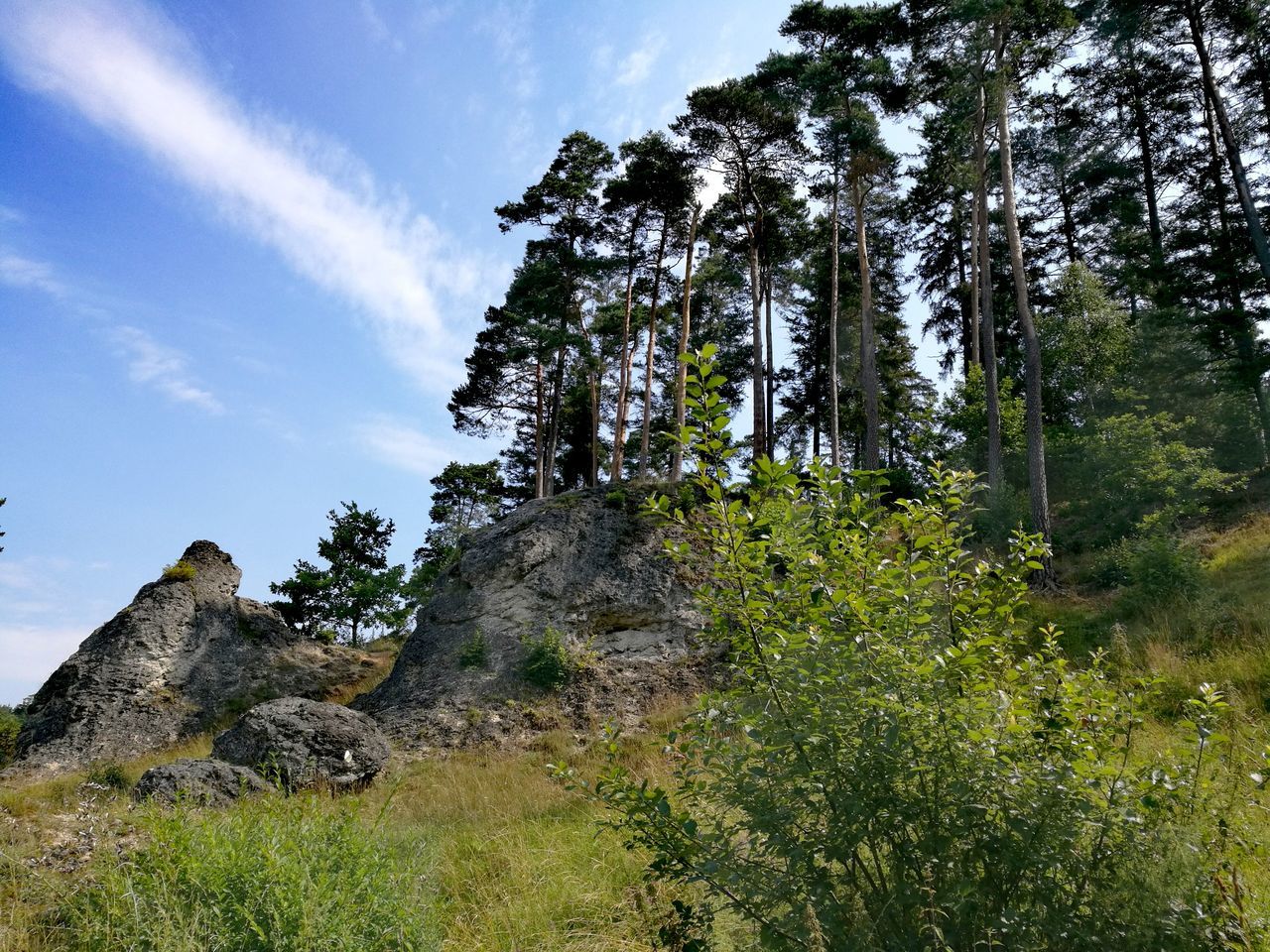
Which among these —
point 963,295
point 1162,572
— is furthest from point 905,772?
point 963,295

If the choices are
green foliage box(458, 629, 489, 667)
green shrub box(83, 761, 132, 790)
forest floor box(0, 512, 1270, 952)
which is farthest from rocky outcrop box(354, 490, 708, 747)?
forest floor box(0, 512, 1270, 952)

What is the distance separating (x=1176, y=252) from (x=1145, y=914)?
77.0ft

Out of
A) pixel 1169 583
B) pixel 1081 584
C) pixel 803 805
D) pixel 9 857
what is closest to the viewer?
pixel 803 805

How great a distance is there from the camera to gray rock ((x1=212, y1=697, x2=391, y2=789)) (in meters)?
9.64

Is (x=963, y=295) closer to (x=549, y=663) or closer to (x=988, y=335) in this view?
(x=988, y=335)

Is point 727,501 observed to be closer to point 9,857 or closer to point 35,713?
point 9,857

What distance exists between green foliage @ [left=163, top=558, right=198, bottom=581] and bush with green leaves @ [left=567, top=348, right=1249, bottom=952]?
17155 millimetres

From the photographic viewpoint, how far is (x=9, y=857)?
4.58 meters

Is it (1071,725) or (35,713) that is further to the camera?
(35,713)

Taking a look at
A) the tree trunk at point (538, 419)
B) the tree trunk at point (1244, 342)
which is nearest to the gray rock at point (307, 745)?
the tree trunk at point (538, 419)

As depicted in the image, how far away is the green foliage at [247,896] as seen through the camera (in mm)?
3416

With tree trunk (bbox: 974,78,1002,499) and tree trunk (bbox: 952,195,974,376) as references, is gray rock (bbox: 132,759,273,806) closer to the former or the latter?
tree trunk (bbox: 974,78,1002,499)

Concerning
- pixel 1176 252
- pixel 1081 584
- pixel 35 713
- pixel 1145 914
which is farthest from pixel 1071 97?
pixel 35 713

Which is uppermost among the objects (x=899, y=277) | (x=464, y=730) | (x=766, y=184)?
(x=899, y=277)
